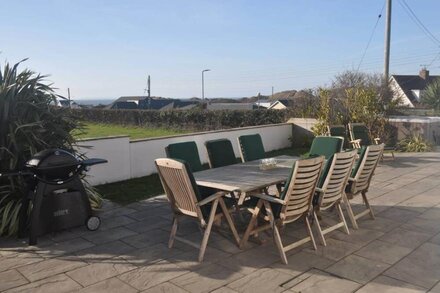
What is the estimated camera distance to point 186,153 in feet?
16.6

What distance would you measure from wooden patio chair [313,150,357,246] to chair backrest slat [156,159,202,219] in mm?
1257

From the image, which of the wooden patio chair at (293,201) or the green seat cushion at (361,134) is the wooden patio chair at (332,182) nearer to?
the wooden patio chair at (293,201)

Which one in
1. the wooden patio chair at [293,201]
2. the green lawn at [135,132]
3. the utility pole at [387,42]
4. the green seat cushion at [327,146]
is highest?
the utility pole at [387,42]

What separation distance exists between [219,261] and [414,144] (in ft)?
29.2

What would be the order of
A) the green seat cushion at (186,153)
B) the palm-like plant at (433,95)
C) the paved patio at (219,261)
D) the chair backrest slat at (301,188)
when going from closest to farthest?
the paved patio at (219,261) → the chair backrest slat at (301,188) → the green seat cushion at (186,153) → the palm-like plant at (433,95)

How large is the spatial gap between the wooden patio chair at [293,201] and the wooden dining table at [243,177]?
0.70 ft

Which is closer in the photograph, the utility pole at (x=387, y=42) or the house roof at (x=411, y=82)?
the utility pole at (x=387, y=42)

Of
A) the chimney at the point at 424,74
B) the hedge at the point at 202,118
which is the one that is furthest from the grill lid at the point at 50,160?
the chimney at the point at 424,74

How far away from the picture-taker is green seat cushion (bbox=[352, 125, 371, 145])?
29.8ft

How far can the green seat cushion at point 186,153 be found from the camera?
487 cm

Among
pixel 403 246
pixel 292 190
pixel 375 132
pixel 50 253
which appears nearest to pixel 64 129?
pixel 50 253

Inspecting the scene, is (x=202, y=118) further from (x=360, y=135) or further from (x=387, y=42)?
(x=360, y=135)

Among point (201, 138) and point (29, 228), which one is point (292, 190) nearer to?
point (29, 228)

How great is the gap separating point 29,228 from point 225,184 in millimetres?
2087
